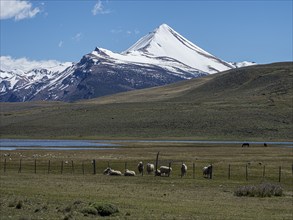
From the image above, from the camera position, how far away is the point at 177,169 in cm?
5888

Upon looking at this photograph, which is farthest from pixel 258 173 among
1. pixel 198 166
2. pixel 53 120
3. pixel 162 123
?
pixel 53 120

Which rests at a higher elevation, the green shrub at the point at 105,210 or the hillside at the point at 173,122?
the hillside at the point at 173,122

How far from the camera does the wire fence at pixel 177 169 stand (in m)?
51.7

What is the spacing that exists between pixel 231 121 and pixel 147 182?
113213 millimetres

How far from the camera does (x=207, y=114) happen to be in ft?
545

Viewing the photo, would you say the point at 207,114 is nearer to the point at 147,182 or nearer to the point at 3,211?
the point at 147,182

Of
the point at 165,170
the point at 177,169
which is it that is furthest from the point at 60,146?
the point at 165,170

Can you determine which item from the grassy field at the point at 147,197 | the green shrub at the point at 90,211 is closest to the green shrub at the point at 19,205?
the grassy field at the point at 147,197

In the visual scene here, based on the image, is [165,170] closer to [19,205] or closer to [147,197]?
[147,197]

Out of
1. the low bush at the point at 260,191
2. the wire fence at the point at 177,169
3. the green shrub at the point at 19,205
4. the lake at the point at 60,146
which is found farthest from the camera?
the lake at the point at 60,146

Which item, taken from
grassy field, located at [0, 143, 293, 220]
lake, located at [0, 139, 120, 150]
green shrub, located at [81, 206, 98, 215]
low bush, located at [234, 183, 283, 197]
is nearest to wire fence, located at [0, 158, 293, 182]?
grassy field, located at [0, 143, 293, 220]

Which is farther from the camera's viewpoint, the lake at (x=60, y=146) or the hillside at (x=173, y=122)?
the hillside at (x=173, y=122)

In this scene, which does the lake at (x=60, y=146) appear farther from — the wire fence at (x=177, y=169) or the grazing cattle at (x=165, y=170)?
the grazing cattle at (x=165, y=170)

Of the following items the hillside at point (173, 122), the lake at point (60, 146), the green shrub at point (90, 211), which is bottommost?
the green shrub at point (90, 211)
